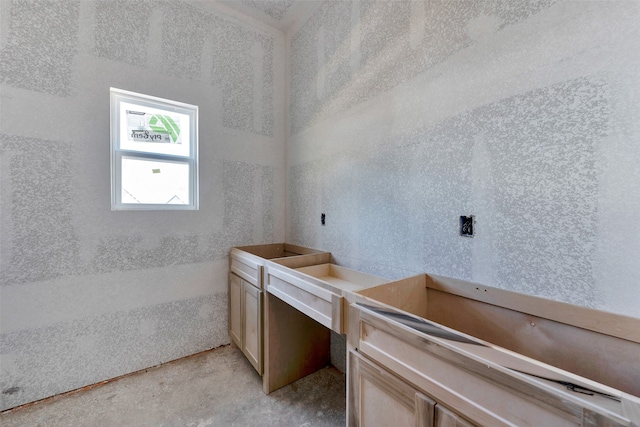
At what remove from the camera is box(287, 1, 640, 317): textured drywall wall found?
0.93m

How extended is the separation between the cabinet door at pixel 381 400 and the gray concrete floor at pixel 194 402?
2.13 feet

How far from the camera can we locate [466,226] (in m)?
1.30

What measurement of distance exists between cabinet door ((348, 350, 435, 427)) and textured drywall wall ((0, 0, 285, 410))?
165 cm

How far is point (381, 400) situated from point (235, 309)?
159cm

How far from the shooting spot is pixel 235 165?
Answer: 95.5 inches

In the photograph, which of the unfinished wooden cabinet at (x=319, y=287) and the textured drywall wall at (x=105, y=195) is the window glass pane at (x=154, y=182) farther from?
the unfinished wooden cabinet at (x=319, y=287)

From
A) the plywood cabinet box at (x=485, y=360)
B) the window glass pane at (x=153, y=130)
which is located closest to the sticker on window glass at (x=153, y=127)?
the window glass pane at (x=153, y=130)

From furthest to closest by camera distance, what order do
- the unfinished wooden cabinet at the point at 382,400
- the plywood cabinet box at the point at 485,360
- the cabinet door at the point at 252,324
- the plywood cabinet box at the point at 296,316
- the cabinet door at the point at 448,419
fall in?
the cabinet door at the point at 252,324, the plywood cabinet box at the point at 296,316, the unfinished wooden cabinet at the point at 382,400, the cabinet door at the point at 448,419, the plywood cabinet box at the point at 485,360

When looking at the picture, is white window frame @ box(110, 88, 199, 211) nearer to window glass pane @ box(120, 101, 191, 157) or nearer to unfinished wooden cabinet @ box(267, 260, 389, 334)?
window glass pane @ box(120, 101, 191, 157)

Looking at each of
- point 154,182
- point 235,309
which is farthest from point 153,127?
point 235,309

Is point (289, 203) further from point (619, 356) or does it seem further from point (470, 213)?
point (619, 356)

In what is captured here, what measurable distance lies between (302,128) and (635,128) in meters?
2.07

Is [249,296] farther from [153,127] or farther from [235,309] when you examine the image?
[153,127]

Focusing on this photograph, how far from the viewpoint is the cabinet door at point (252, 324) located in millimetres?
1864
